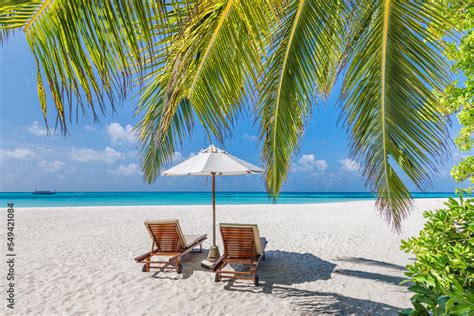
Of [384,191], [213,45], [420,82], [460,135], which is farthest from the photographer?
[460,135]

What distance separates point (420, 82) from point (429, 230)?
1.20 meters

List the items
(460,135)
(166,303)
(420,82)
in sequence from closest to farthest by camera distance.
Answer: (420,82) < (166,303) < (460,135)

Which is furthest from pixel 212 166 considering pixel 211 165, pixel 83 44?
pixel 83 44

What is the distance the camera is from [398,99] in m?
2.70

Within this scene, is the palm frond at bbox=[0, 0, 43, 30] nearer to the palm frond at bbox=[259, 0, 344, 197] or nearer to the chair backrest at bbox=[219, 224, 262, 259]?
the palm frond at bbox=[259, 0, 344, 197]

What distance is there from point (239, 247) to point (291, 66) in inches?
124

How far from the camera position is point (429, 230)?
2207 millimetres

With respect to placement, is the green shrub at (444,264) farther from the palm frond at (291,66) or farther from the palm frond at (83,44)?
the palm frond at (83,44)

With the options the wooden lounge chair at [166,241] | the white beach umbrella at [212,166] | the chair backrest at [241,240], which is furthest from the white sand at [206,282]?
the white beach umbrella at [212,166]

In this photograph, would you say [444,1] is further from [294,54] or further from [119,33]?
[119,33]

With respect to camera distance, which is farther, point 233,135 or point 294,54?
point 294,54

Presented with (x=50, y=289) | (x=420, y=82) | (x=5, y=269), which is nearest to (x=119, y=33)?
(x=420, y=82)

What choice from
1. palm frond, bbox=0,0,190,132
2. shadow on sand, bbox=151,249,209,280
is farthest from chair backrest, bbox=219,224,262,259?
palm frond, bbox=0,0,190,132

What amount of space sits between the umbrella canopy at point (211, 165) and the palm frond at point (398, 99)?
2.63 m
